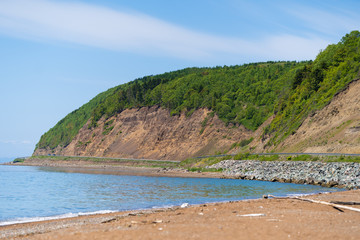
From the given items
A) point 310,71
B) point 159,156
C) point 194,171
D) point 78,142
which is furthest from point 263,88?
point 78,142

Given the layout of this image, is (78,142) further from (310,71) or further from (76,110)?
(310,71)

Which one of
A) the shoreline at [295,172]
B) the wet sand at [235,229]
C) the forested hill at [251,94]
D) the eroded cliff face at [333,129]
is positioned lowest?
the shoreline at [295,172]

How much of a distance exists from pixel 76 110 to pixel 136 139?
7262cm

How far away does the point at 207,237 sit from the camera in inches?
453

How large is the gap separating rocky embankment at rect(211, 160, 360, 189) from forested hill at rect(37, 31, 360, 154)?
15096 millimetres

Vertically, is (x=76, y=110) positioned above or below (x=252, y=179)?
above

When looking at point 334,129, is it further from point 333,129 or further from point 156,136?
point 156,136

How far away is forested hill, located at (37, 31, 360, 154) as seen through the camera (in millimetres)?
70750

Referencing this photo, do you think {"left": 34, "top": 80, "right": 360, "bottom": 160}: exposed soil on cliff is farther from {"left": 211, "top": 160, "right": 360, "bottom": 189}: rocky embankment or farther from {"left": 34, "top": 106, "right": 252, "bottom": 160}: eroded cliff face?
{"left": 211, "top": 160, "right": 360, "bottom": 189}: rocky embankment

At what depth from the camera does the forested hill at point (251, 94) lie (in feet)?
232

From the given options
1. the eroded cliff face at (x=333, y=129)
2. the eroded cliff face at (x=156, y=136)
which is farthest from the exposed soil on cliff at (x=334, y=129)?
the eroded cliff face at (x=156, y=136)

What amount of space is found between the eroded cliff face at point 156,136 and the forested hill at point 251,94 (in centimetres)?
274

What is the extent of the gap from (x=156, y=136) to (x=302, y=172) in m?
69.2

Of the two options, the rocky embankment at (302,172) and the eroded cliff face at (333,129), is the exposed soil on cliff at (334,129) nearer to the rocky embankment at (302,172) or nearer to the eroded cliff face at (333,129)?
the eroded cliff face at (333,129)
